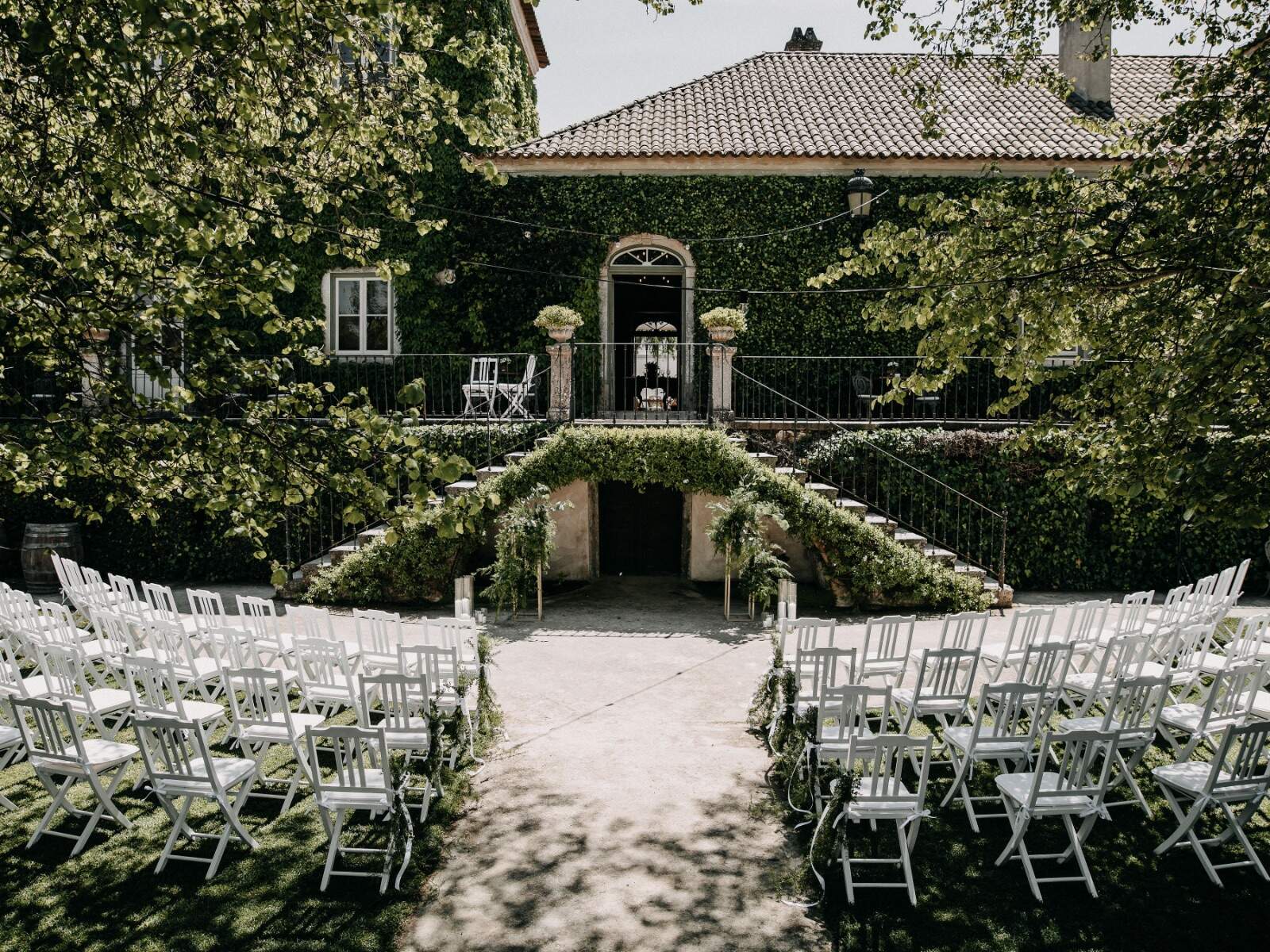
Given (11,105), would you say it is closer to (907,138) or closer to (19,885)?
(19,885)

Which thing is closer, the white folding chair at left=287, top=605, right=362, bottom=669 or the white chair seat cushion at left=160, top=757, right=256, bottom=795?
the white chair seat cushion at left=160, top=757, right=256, bottom=795

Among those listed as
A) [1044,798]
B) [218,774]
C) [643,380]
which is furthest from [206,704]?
[643,380]

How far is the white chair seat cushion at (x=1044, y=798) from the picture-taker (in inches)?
213

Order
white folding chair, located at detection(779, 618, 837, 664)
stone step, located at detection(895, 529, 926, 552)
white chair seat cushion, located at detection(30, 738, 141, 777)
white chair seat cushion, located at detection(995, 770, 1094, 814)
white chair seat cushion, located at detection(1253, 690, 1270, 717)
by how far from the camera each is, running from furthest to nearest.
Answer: stone step, located at detection(895, 529, 926, 552), white folding chair, located at detection(779, 618, 837, 664), white chair seat cushion, located at detection(1253, 690, 1270, 717), white chair seat cushion, located at detection(30, 738, 141, 777), white chair seat cushion, located at detection(995, 770, 1094, 814)

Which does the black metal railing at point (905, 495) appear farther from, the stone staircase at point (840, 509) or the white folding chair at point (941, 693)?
the white folding chair at point (941, 693)

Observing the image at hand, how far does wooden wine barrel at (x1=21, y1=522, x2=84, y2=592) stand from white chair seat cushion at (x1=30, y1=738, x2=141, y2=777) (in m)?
8.85

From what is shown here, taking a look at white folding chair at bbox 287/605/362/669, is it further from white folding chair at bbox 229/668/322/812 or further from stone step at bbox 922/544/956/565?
stone step at bbox 922/544/956/565

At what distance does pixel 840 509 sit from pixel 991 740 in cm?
656

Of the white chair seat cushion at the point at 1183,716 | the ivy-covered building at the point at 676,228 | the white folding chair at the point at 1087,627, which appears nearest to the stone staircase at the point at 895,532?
the white folding chair at the point at 1087,627

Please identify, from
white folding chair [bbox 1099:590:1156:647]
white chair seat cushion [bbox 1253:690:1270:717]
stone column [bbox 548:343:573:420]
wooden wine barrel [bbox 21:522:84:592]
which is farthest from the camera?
stone column [bbox 548:343:573:420]

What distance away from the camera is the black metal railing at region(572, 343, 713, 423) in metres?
16.3

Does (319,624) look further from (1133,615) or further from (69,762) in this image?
(1133,615)

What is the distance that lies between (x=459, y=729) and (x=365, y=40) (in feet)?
16.1

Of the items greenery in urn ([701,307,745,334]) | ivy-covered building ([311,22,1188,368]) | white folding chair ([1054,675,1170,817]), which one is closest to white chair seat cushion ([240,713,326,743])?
Answer: white folding chair ([1054,675,1170,817])
